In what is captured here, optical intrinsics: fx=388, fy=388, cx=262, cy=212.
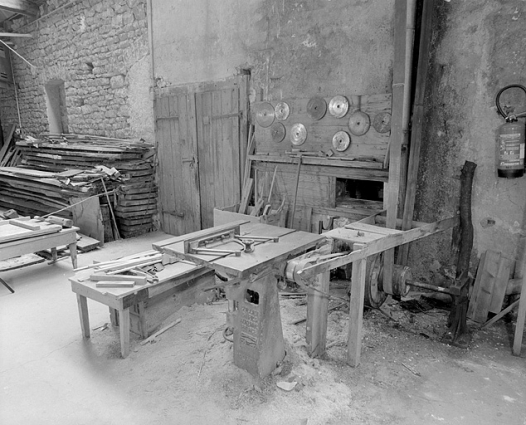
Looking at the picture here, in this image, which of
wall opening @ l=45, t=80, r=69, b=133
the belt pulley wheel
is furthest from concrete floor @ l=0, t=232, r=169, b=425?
wall opening @ l=45, t=80, r=69, b=133

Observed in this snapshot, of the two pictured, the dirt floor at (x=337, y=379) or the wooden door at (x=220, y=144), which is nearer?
the dirt floor at (x=337, y=379)

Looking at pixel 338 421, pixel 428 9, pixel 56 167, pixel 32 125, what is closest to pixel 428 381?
pixel 338 421

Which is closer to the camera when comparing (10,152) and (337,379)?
(337,379)

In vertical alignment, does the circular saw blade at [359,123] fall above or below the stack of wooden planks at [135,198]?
above

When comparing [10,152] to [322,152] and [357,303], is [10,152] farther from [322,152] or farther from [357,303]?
[357,303]

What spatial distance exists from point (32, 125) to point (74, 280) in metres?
8.27

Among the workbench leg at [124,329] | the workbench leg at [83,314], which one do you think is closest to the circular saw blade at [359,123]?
the workbench leg at [124,329]

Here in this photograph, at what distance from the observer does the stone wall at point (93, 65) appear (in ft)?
23.4

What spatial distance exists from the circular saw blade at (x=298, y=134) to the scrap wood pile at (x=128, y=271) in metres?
2.23

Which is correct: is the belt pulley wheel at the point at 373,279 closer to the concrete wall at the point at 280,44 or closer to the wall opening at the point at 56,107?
the concrete wall at the point at 280,44

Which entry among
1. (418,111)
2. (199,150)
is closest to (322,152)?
(418,111)

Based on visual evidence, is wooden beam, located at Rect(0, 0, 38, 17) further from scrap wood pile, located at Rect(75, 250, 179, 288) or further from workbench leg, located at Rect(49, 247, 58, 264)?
scrap wood pile, located at Rect(75, 250, 179, 288)

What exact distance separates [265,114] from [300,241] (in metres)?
2.47

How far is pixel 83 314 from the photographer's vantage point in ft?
12.0
